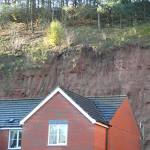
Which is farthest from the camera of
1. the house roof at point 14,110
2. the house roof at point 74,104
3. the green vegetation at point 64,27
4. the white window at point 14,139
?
the green vegetation at point 64,27

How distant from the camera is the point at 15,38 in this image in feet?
229

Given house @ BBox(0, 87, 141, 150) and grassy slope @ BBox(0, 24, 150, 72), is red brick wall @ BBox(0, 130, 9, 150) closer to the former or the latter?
house @ BBox(0, 87, 141, 150)

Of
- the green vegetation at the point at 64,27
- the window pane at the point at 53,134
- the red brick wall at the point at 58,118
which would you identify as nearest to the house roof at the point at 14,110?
the red brick wall at the point at 58,118

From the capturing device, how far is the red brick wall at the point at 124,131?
44.9 metres

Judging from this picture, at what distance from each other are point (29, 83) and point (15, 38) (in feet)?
30.1

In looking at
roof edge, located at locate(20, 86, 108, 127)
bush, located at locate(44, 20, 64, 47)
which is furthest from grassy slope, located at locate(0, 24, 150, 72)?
roof edge, located at locate(20, 86, 108, 127)

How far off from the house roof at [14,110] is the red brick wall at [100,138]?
6935 millimetres

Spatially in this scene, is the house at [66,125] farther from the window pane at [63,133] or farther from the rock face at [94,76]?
the rock face at [94,76]

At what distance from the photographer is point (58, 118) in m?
42.9

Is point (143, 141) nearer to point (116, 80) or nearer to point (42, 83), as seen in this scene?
point (116, 80)

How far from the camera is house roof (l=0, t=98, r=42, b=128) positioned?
46.1 metres

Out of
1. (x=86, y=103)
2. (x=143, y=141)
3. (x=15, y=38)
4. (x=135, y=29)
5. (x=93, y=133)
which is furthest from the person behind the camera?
(x=15, y=38)

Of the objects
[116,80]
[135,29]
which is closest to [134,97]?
[116,80]

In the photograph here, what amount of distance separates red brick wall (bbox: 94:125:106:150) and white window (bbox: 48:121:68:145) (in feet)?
7.36
